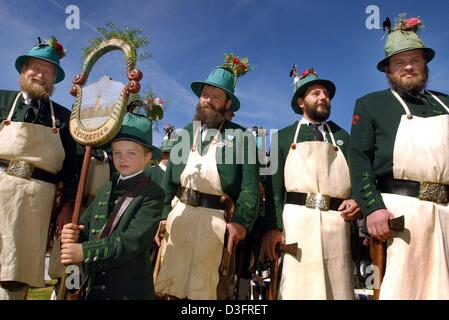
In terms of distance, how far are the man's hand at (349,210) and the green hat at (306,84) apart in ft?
4.49

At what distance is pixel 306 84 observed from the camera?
455cm

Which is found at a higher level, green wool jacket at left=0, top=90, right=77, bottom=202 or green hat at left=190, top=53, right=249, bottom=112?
green hat at left=190, top=53, right=249, bottom=112

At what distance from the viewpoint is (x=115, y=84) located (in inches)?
137

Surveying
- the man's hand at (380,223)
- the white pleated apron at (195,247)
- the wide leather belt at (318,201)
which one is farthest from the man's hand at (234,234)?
the man's hand at (380,223)

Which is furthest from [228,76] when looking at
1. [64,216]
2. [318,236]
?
[64,216]

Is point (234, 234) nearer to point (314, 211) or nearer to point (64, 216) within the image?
point (314, 211)

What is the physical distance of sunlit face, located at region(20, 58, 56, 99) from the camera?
164 inches

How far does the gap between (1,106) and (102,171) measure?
131 cm

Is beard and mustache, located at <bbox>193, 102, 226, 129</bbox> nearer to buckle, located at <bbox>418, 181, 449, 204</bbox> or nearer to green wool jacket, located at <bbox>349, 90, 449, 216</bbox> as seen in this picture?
green wool jacket, located at <bbox>349, 90, 449, 216</bbox>

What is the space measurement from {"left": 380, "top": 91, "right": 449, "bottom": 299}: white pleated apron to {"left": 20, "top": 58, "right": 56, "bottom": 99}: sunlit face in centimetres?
345

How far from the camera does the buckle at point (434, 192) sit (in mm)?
3202

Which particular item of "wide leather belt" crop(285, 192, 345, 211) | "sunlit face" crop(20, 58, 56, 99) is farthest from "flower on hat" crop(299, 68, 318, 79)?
"sunlit face" crop(20, 58, 56, 99)
